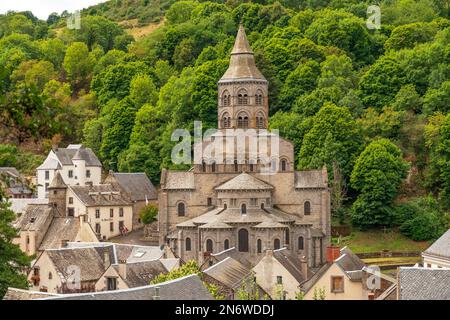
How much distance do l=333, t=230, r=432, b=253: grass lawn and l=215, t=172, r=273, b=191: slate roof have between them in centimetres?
814

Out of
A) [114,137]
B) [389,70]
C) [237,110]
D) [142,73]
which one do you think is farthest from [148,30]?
[237,110]

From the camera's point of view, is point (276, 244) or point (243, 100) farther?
point (243, 100)

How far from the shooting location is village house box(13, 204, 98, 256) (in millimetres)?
82250

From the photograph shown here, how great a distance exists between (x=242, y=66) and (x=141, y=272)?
31.3 m

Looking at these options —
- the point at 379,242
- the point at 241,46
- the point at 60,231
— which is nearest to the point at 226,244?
the point at 379,242

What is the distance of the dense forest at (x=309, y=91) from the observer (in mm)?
89062

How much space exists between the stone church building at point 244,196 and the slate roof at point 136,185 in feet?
42.3

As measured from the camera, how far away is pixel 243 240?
7700 cm

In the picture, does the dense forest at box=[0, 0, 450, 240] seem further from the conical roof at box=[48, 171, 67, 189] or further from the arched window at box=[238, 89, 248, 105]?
the arched window at box=[238, 89, 248, 105]

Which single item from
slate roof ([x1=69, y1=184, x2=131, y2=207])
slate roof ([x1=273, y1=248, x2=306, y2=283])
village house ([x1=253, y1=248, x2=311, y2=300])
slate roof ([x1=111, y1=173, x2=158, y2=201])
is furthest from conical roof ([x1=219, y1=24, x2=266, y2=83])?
village house ([x1=253, y1=248, x2=311, y2=300])

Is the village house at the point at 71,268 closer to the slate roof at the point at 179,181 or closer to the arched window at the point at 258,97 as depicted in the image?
the slate roof at the point at 179,181

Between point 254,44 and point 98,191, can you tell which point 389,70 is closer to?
point 254,44

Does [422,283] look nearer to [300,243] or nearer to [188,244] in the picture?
[300,243]

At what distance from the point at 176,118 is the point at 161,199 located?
25.4 m
